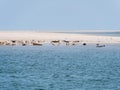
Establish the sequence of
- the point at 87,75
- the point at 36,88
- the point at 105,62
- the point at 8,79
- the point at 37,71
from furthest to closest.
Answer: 1. the point at 105,62
2. the point at 37,71
3. the point at 87,75
4. the point at 8,79
5. the point at 36,88

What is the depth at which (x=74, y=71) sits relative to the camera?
133ft

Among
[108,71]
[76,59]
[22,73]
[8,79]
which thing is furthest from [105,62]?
[8,79]

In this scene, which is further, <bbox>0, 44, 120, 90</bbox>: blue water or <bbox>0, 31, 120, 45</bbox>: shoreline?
<bbox>0, 31, 120, 45</bbox>: shoreline

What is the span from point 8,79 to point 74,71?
6.80 m

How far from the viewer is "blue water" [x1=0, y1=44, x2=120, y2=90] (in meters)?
32.5

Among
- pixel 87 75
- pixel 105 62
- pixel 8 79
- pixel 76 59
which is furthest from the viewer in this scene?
pixel 76 59

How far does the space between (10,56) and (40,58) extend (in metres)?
3.23

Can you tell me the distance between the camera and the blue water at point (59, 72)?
32.5 m

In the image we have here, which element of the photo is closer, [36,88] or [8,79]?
[36,88]

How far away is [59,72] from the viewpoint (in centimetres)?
3953

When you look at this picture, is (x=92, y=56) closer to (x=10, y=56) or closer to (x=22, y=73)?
(x=10, y=56)

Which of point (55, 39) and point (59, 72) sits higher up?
point (55, 39)

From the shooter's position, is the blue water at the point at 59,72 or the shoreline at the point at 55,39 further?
the shoreline at the point at 55,39

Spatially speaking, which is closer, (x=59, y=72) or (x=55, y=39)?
(x=59, y=72)
